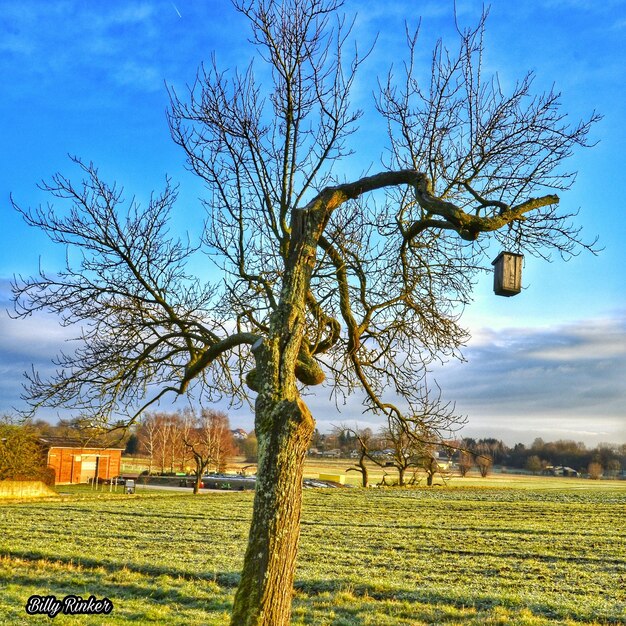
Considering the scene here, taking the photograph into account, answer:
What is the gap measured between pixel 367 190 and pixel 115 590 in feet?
28.3

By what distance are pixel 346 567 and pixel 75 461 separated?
1945 inches

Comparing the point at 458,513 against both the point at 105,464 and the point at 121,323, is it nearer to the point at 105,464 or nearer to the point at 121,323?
the point at 121,323

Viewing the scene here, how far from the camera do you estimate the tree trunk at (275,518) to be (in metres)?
5.18

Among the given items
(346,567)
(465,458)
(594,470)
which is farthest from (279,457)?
(594,470)

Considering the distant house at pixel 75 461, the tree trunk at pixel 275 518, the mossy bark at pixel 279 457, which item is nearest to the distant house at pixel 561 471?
the distant house at pixel 75 461

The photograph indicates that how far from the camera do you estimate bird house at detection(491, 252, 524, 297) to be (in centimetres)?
602

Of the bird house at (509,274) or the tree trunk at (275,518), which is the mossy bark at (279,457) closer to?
the tree trunk at (275,518)

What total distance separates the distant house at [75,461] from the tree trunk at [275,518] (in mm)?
50965

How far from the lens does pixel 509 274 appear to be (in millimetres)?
6039

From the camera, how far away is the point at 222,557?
14.8 m

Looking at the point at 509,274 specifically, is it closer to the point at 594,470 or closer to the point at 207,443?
the point at 207,443

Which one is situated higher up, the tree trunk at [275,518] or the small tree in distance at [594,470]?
the tree trunk at [275,518]

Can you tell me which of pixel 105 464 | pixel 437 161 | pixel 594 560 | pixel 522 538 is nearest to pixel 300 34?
pixel 437 161

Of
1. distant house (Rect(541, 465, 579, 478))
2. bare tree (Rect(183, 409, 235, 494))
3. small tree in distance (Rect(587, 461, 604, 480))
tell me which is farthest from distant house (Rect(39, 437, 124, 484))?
small tree in distance (Rect(587, 461, 604, 480))
